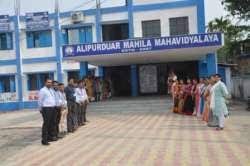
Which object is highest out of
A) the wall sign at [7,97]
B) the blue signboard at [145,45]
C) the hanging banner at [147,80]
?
the blue signboard at [145,45]

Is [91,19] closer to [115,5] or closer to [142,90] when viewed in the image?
[115,5]

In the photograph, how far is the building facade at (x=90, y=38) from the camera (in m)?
34.7

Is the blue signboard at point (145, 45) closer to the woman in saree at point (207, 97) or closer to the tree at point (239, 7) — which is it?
the woman in saree at point (207, 97)

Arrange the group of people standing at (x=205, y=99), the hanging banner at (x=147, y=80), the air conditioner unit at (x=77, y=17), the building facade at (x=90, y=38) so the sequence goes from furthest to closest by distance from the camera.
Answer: the air conditioner unit at (x=77, y=17), the hanging banner at (x=147, y=80), the building facade at (x=90, y=38), the group of people standing at (x=205, y=99)

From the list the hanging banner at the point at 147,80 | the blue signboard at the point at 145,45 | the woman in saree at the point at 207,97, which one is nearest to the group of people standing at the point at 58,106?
the woman in saree at the point at 207,97

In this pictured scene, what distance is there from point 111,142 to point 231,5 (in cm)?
1805

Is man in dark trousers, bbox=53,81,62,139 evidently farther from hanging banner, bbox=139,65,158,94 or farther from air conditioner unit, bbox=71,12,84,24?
air conditioner unit, bbox=71,12,84,24

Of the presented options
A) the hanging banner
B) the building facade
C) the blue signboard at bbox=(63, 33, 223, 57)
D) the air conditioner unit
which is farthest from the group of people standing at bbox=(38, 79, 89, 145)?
the air conditioner unit

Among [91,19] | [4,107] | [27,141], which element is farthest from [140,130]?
[4,107]

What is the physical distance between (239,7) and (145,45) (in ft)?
25.5

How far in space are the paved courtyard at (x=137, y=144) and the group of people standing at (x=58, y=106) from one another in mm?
352

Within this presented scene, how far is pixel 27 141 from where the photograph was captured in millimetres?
16469

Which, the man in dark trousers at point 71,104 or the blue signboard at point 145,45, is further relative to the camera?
the blue signboard at point 145,45

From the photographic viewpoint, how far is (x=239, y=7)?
3034cm
